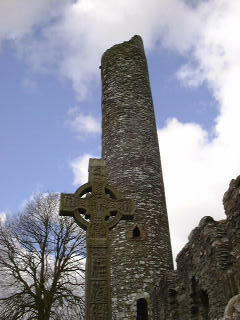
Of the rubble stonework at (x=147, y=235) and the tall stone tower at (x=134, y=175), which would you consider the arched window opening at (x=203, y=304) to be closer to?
the rubble stonework at (x=147, y=235)

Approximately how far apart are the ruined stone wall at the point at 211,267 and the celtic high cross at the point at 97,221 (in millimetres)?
1610

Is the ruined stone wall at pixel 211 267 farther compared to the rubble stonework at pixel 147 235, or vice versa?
the rubble stonework at pixel 147 235

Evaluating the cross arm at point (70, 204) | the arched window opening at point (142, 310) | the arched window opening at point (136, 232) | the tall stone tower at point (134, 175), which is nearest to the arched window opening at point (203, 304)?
the cross arm at point (70, 204)

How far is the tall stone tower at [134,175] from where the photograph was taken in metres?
13.1

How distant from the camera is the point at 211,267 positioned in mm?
7352

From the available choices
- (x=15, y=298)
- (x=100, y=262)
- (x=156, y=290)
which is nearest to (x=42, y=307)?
(x=15, y=298)

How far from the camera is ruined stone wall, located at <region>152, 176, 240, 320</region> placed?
6.66 meters

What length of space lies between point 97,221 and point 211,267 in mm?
2576

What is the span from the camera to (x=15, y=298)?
14.6 meters

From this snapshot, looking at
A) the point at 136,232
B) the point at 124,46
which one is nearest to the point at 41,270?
the point at 136,232

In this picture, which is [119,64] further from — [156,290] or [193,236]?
[193,236]

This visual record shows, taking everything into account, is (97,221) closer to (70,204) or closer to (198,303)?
(70,204)

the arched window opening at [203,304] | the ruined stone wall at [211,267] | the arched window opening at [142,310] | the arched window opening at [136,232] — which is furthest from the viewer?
the arched window opening at [136,232]

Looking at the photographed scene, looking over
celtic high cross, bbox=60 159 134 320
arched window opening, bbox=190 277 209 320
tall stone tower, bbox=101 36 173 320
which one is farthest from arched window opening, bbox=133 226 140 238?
celtic high cross, bbox=60 159 134 320
